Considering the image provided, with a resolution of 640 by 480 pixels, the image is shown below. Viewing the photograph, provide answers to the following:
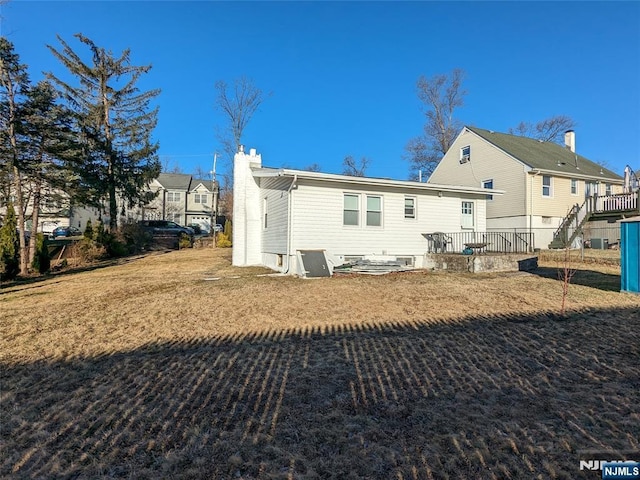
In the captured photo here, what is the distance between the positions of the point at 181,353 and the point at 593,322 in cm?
657

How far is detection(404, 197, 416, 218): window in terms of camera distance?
13141 millimetres

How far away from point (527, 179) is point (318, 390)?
21451 millimetres

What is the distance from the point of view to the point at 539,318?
604 cm

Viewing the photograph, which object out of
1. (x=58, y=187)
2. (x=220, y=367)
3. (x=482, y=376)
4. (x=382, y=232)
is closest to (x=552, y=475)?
(x=482, y=376)

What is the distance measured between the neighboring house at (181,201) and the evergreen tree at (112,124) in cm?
1824

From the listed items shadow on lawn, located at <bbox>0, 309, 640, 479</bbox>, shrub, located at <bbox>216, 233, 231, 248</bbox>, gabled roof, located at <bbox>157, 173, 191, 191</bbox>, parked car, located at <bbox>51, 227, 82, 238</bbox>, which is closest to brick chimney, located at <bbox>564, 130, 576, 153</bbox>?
shrub, located at <bbox>216, 233, 231, 248</bbox>

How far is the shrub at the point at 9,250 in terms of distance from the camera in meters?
11.2

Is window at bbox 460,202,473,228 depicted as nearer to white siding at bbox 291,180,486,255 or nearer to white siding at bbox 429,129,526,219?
white siding at bbox 291,180,486,255

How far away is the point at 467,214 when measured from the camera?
14531mm

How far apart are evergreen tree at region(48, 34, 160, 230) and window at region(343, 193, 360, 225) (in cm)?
1600

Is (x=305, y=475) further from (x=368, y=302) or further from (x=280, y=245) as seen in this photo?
(x=280, y=245)

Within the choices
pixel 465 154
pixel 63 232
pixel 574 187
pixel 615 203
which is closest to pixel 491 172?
pixel 465 154

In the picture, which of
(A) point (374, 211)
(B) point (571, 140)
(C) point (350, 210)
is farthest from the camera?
(B) point (571, 140)

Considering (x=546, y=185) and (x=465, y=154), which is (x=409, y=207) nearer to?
(x=546, y=185)
